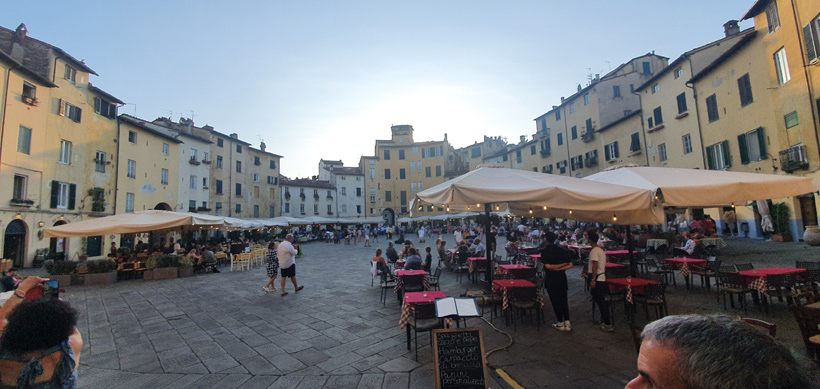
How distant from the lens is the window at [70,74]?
756 inches

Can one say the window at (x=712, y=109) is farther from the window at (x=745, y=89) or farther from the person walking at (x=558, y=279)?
the person walking at (x=558, y=279)

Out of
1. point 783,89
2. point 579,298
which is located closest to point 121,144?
point 579,298

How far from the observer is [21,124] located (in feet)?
52.8

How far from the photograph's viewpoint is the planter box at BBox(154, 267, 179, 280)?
12680mm

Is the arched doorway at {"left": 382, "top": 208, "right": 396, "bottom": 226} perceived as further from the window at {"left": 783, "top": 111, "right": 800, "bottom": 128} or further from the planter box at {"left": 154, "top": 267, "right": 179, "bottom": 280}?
the window at {"left": 783, "top": 111, "right": 800, "bottom": 128}

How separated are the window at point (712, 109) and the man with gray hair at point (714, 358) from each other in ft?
76.5

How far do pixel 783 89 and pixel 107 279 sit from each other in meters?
26.6

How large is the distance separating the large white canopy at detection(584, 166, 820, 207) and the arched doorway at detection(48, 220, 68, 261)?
24922mm

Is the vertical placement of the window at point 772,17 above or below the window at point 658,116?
above

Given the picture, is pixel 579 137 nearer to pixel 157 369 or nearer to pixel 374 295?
pixel 374 295

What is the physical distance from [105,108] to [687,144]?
36.2 metres

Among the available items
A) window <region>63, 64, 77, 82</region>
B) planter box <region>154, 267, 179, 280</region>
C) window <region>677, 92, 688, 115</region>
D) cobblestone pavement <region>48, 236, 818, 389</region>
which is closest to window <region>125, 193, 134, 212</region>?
window <region>63, 64, 77, 82</region>

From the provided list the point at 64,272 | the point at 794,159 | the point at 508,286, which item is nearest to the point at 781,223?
the point at 794,159

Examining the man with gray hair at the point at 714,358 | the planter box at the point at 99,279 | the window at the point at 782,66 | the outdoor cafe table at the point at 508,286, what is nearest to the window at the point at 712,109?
the window at the point at 782,66
